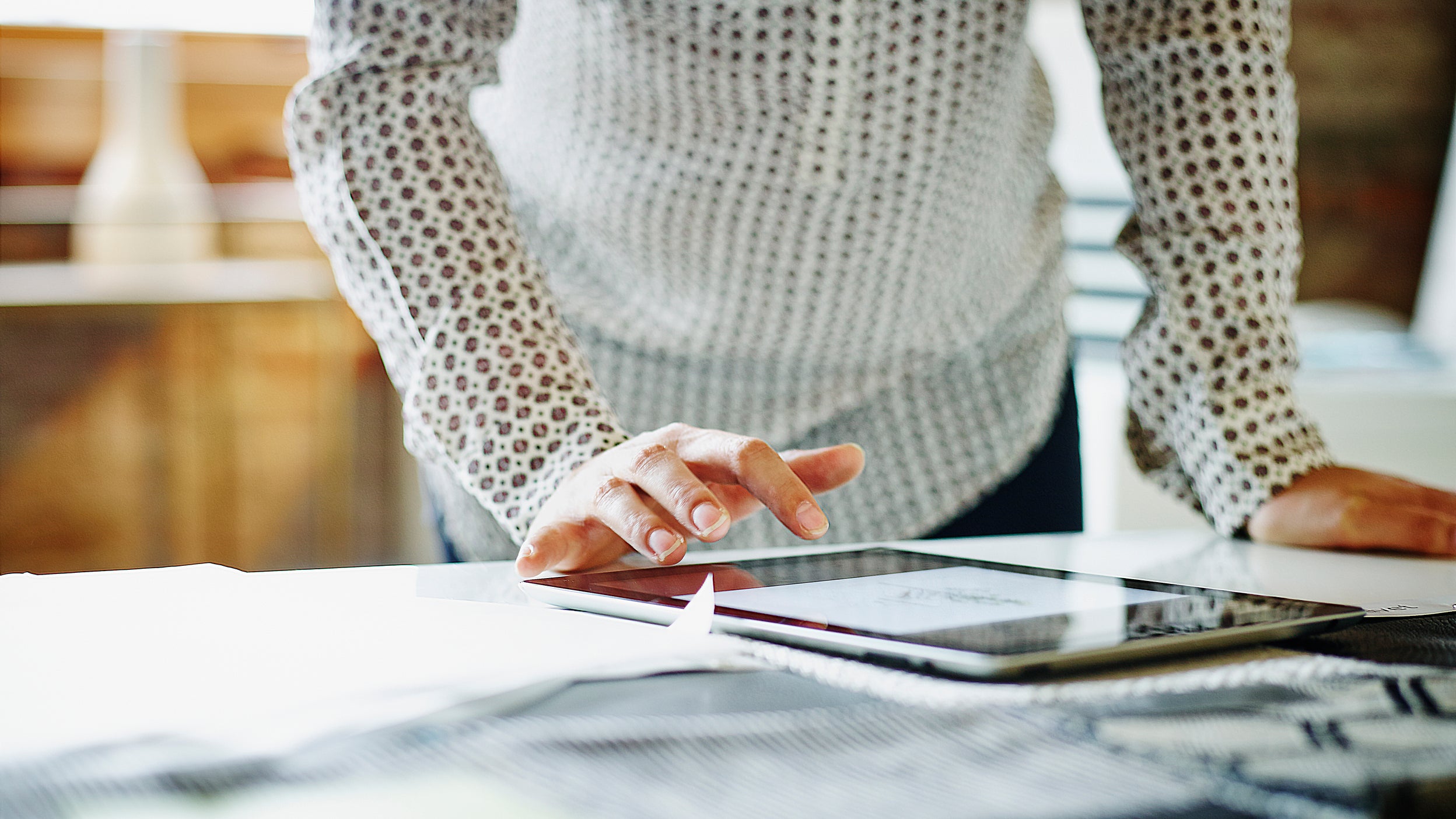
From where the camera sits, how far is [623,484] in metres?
0.57

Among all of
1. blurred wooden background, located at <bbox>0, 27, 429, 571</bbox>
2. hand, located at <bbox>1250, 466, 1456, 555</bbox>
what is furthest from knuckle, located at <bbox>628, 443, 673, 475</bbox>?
blurred wooden background, located at <bbox>0, 27, 429, 571</bbox>

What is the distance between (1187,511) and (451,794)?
1.69 metres

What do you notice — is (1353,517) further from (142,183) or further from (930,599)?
(142,183)

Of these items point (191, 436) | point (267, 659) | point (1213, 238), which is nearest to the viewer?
point (267, 659)

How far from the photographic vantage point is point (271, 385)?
7.15ft

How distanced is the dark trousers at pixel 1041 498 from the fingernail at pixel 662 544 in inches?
18.9

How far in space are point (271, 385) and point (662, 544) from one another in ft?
5.88

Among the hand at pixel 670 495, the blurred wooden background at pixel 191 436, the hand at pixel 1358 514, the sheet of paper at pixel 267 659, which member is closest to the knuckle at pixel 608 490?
the hand at pixel 670 495

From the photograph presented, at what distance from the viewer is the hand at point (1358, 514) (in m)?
0.67

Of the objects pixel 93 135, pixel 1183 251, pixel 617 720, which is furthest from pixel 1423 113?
pixel 93 135

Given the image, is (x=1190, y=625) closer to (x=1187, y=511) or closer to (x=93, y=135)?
(x=1187, y=511)

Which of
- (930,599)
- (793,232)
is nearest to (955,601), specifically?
(930,599)

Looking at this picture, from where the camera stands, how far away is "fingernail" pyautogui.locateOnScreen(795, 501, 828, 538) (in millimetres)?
542

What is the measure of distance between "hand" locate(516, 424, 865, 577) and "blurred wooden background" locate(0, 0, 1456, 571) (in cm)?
163
